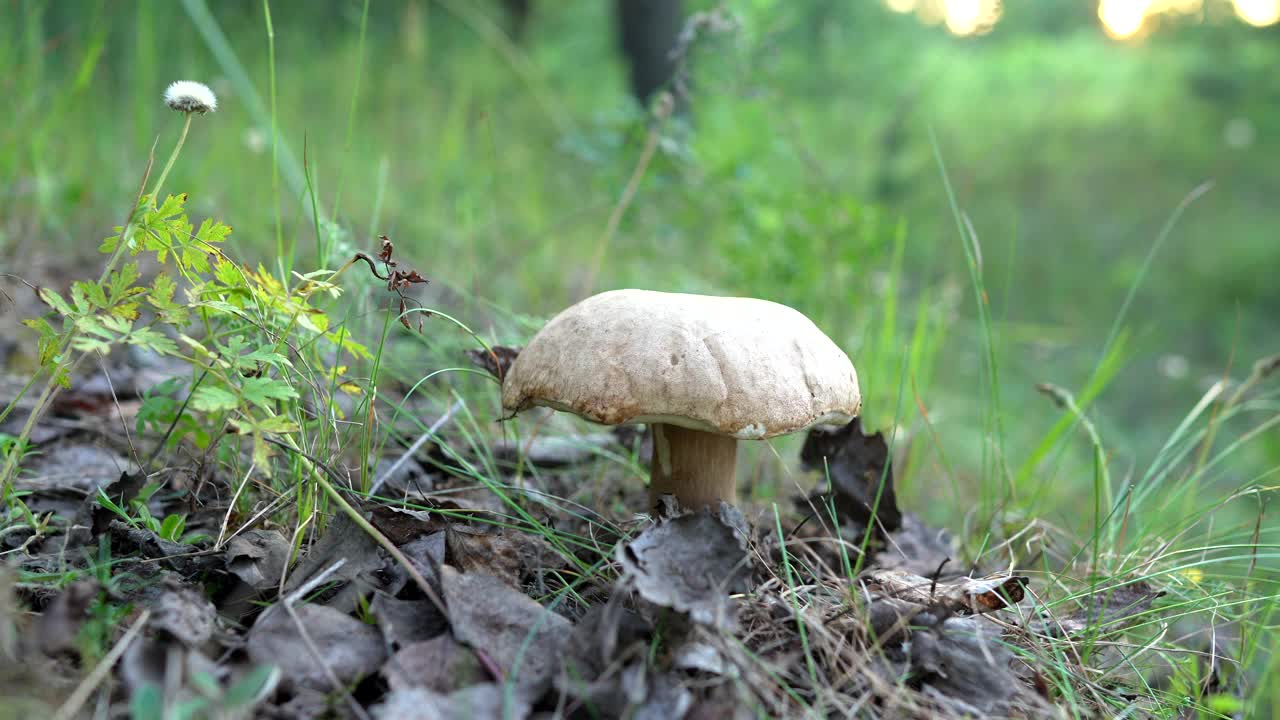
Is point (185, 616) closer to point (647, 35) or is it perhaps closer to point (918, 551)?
point (918, 551)

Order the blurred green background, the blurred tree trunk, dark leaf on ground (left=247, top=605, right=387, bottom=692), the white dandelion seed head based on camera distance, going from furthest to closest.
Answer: the blurred tree trunk
the blurred green background
the white dandelion seed head
dark leaf on ground (left=247, top=605, right=387, bottom=692)

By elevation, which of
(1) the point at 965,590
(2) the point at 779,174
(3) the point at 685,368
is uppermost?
(2) the point at 779,174

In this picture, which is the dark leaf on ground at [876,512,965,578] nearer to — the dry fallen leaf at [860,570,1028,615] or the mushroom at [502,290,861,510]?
the dry fallen leaf at [860,570,1028,615]

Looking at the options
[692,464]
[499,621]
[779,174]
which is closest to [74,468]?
[499,621]

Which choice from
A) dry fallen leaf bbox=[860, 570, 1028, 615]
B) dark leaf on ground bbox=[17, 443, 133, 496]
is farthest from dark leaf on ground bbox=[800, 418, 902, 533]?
dark leaf on ground bbox=[17, 443, 133, 496]

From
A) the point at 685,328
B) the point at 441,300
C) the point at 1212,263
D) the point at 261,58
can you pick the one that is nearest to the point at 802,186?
the point at 441,300

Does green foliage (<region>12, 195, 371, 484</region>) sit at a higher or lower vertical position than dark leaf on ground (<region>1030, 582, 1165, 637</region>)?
higher

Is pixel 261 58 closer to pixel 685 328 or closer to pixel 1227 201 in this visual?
pixel 685 328
